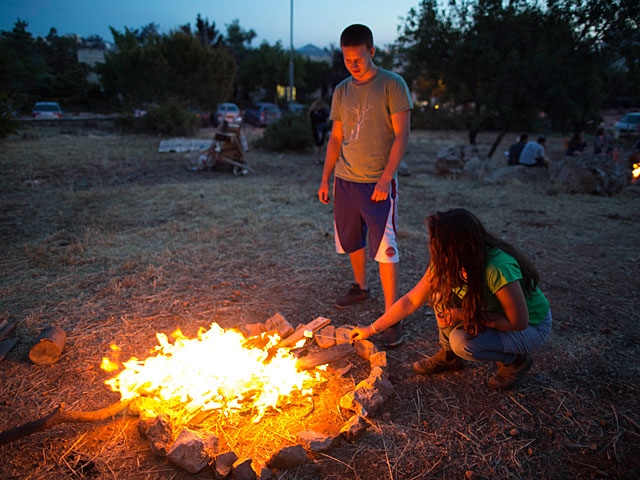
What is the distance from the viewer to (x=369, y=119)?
2.89 m

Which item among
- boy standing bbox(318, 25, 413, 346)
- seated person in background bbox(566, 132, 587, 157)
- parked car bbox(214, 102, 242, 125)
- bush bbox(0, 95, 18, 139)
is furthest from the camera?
parked car bbox(214, 102, 242, 125)

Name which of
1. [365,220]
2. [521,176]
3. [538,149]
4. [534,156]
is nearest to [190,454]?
[365,220]

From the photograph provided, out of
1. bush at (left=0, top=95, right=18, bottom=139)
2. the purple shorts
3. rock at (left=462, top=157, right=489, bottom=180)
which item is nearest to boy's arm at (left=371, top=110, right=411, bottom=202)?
the purple shorts

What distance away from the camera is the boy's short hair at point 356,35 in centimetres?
267

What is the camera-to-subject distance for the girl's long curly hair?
2.01m

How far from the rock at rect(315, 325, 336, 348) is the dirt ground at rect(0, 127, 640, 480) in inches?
11.7

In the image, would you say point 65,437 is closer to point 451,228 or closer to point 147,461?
point 147,461

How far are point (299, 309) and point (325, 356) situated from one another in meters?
0.84

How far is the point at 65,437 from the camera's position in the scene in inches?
82.4

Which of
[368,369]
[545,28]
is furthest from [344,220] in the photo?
[545,28]

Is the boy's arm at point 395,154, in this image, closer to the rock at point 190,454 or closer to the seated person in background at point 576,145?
the rock at point 190,454

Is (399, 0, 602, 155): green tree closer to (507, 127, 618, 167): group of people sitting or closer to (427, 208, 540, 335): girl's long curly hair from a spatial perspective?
(507, 127, 618, 167): group of people sitting

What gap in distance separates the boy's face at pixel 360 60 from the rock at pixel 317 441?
7.28 feet

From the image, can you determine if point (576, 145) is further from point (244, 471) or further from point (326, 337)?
point (244, 471)
